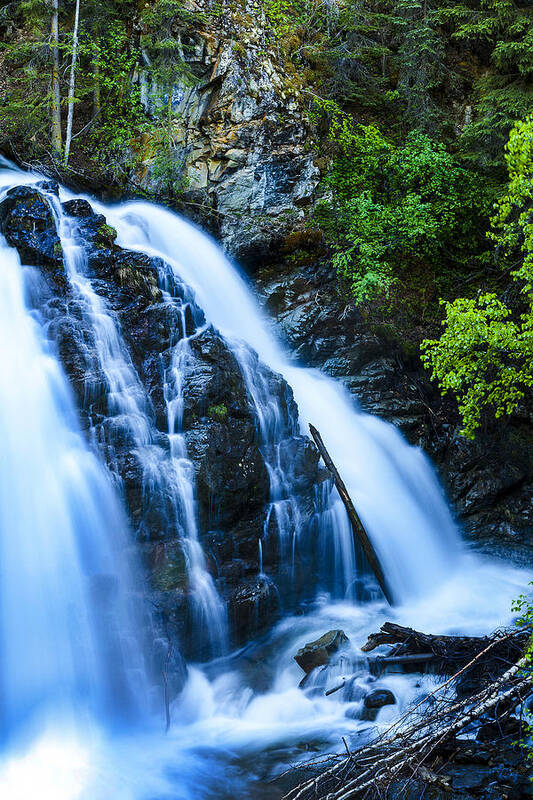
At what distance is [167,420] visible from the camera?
305 inches

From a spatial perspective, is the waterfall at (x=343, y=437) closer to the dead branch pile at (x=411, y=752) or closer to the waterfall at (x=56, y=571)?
the waterfall at (x=56, y=571)

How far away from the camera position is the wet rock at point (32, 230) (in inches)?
336

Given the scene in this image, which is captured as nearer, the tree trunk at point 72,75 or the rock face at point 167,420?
the rock face at point 167,420

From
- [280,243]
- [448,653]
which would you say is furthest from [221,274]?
[448,653]

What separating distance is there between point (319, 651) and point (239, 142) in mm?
10287

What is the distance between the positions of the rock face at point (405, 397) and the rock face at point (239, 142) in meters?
0.96

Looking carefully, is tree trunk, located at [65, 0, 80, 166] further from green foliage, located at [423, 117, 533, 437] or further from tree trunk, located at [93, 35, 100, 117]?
green foliage, located at [423, 117, 533, 437]

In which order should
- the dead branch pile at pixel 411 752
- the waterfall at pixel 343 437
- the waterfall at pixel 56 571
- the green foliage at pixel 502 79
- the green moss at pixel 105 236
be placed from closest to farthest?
the dead branch pile at pixel 411 752 < the waterfall at pixel 56 571 < the waterfall at pixel 343 437 < the green moss at pixel 105 236 < the green foliage at pixel 502 79

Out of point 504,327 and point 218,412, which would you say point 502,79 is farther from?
point 218,412

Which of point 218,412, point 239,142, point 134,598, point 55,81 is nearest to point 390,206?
point 239,142

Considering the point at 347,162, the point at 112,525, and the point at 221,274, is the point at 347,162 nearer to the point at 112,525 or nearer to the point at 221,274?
the point at 221,274

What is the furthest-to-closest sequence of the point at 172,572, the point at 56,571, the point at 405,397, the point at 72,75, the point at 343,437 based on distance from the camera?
1. the point at 72,75
2. the point at 405,397
3. the point at 343,437
4. the point at 172,572
5. the point at 56,571

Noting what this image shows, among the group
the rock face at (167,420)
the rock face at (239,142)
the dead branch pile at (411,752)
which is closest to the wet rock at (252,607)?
the rock face at (167,420)

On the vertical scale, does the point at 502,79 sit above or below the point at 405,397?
above
